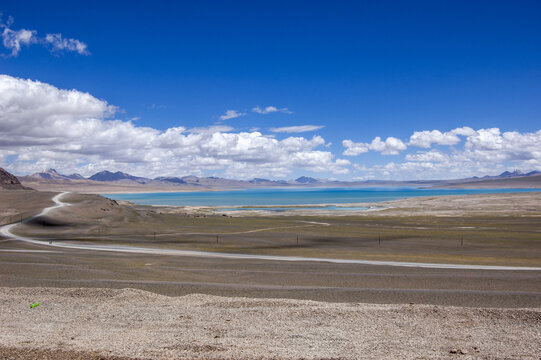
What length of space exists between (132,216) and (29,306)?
6547cm

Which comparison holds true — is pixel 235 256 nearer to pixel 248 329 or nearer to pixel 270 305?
pixel 270 305

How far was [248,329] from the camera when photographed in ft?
47.0

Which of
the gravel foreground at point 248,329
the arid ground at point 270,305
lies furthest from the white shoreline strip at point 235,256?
the gravel foreground at point 248,329

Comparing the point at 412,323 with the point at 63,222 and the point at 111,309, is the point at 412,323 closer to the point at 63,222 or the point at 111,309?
the point at 111,309

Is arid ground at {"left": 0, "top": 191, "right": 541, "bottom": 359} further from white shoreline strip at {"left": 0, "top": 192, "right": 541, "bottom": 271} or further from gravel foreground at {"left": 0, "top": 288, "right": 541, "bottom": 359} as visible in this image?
white shoreline strip at {"left": 0, "top": 192, "right": 541, "bottom": 271}

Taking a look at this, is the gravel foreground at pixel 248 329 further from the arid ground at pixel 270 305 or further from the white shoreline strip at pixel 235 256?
the white shoreline strip at pixel 235 256

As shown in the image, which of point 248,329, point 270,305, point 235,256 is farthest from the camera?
point 235,256

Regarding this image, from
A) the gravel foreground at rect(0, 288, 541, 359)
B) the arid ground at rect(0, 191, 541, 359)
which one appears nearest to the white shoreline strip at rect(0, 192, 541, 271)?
the arid ground at rect(0, 191, 541, 359)

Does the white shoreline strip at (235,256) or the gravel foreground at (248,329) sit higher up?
the gravel foreground at (248,329)

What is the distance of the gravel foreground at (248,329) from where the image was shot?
1172cm

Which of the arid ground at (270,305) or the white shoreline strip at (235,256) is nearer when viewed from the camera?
the arid ground at (270,305)

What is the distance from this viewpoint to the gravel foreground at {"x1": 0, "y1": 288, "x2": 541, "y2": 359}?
1172 centimetres

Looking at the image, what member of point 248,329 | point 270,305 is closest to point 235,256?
point 270,305

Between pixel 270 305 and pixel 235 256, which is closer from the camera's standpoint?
pixel 270 305
